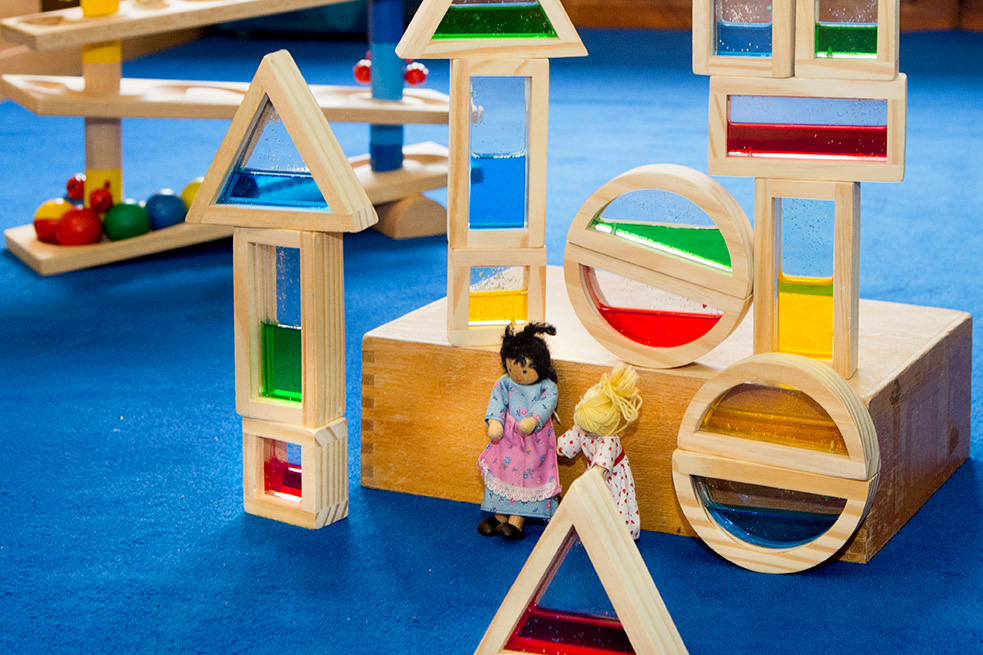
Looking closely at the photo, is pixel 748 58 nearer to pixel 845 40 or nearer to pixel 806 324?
pixel 845 40

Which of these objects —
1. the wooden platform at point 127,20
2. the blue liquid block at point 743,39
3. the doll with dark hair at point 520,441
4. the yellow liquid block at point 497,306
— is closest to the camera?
the blue liquid block at point 743,39

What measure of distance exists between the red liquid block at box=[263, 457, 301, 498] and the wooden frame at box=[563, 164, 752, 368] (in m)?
0.47

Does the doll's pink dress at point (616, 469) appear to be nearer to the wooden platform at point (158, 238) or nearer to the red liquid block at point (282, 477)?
the red liquid block at point (282, 477)

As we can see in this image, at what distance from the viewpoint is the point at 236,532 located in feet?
5.57

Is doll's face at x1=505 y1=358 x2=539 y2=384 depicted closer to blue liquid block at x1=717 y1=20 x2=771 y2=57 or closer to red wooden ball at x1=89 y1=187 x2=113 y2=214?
blue liquid block at x1=717 y1=20 x2=771 y2=57

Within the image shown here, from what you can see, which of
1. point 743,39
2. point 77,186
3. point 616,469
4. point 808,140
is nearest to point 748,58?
point 743,39

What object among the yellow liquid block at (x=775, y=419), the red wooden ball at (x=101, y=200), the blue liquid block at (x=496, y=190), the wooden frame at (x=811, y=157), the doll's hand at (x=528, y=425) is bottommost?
the doll's hand at (x=528, y=425)

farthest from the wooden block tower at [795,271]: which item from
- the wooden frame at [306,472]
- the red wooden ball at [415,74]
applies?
the red wooden ball at [415,74]

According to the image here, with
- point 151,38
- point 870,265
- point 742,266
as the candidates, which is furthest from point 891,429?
point 151,38

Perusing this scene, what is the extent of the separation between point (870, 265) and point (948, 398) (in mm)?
1332

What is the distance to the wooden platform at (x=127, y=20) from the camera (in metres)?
2.84

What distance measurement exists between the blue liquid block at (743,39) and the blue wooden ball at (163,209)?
1.99m

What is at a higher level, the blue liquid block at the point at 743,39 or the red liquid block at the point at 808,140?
the blue liquid block at the point at 743,39

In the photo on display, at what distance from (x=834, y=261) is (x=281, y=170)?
29.1 inches
